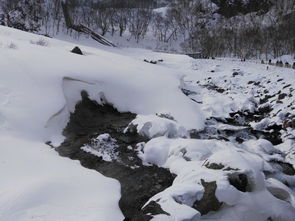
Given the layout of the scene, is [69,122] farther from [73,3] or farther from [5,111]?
[73,3]

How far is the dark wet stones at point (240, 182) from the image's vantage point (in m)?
5.72

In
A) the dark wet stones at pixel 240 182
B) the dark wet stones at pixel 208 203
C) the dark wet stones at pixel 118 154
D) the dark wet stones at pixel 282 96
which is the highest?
the dark wet stones at pixel 282 96

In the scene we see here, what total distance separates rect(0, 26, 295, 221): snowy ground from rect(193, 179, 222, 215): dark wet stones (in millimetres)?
14

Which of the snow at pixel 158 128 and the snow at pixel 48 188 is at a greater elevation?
the snow at pixel 158 128

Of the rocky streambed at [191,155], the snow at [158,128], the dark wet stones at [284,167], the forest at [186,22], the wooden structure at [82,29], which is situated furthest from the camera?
the forest at [186,22]

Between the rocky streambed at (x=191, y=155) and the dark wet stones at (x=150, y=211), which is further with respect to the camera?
the rocky streambed at (x=191, y=155)

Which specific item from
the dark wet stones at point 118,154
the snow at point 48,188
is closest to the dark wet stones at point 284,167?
the dark wet stones at point 118,154

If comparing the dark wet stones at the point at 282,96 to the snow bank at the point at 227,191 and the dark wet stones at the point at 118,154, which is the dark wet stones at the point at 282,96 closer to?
the dark wet stones at the point at 118,154

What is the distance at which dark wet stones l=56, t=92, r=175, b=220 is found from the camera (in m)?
6.33

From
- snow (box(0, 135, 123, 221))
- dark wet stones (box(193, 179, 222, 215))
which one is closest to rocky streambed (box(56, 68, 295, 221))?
dark wet stones (box(193, 179, 222, 215))

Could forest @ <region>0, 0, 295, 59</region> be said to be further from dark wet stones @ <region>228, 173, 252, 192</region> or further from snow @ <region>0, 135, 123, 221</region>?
dark wet stones @ <region>228, 173, 252, 192</region>

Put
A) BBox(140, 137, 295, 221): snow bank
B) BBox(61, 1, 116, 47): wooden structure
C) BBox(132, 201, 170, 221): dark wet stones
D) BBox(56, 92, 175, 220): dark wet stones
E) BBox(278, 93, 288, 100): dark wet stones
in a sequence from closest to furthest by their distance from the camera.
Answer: BBox(132, 201, 170, 221): dark wet stones < BBox(140, 137, 295, 221): snow bank < BBox(56, 92, 175, 220): dark wet stones < BBox(278, 93, 288, 100): dark wet stones < BBox(61, 1, 116, 47): wooden structure

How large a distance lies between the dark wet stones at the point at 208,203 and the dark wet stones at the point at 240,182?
0.39 m

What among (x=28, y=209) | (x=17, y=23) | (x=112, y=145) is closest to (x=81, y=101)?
(x=112, y=145)
